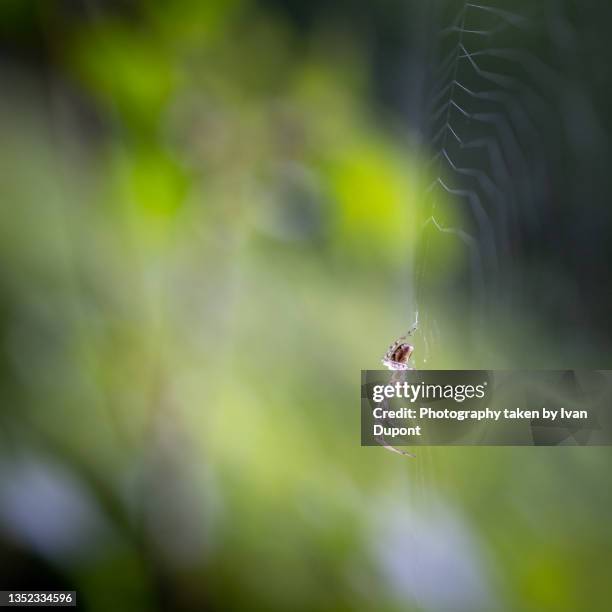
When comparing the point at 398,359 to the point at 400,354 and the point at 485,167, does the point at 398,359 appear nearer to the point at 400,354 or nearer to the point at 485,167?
the point at 400,354

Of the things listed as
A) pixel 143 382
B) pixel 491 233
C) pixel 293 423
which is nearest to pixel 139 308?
pixel 143 382

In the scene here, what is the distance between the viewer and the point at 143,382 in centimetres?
53

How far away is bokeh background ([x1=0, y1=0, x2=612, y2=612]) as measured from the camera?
514 mm

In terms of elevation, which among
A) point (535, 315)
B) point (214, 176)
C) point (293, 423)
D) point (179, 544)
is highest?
point (214, 176)

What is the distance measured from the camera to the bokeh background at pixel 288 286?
20.2 inches

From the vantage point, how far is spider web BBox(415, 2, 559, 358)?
0.56 m

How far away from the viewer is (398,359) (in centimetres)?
58

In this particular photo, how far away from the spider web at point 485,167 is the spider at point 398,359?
0.07 feet

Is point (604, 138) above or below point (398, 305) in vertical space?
above

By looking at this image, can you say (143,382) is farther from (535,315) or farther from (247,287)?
(535,315)

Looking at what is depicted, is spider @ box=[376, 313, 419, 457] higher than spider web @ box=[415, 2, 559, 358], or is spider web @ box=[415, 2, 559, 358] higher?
spider web @ box=[415, 2, 559, 358]

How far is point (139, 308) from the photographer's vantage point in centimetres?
54

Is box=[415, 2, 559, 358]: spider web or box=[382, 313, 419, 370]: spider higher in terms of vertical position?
box=[415, 2, 559, 358]: spider web

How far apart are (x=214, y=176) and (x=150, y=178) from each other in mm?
60
